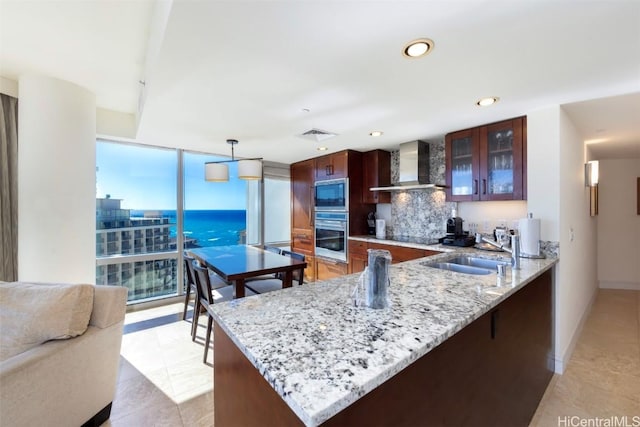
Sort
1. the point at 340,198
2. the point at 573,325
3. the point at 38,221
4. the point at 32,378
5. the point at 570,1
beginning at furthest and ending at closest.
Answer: the point at 340,198 → the point at 573,325 → the point at 38,221 → the point at 32,378 → the point at 570,1

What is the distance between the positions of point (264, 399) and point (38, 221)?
8.52 feet

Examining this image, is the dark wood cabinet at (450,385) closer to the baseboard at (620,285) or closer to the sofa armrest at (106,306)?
the sofa armrest at (106,306)

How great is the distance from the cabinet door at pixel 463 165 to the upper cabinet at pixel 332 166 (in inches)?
55.2

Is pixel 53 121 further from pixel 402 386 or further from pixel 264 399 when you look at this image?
pixel 402 386

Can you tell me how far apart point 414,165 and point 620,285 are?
4.38 metres

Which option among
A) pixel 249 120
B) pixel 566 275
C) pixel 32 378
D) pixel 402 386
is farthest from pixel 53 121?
pixel 566 275

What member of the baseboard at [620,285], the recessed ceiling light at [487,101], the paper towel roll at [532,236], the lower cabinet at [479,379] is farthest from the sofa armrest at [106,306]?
the baseboard at [620,285]

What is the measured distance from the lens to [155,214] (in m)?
3.79

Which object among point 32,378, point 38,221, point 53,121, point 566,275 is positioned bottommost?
point 32,378

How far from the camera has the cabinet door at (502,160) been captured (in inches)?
97.8

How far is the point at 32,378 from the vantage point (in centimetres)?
126

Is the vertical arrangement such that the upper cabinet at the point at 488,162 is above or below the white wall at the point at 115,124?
below

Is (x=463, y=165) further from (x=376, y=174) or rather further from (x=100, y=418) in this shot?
(x=100, y=418)

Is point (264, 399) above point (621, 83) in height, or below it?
below
